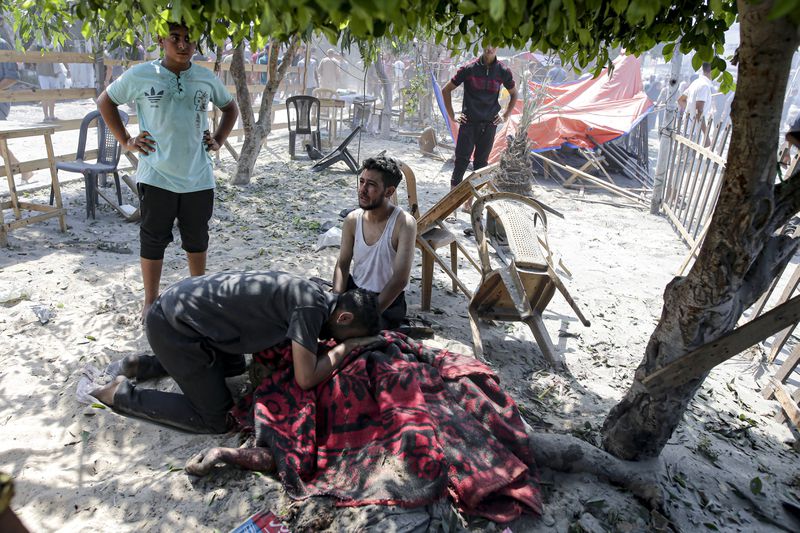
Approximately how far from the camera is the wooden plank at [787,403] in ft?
11.0

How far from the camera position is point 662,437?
2.53m

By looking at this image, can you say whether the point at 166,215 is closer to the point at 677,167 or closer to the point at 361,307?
the point at 361,307

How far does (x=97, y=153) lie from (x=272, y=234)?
257cm

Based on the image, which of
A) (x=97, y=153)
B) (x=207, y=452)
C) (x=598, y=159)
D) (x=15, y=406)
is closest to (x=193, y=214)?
(x=15, y=406)

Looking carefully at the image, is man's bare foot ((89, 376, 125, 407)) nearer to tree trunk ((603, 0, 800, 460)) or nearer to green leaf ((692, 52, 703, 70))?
tree trunk ((603, 0, 800, 460))

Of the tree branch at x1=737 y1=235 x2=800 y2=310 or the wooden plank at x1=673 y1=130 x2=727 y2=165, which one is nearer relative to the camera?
the tree branch at x1=737 y1=235 x2=800 y2=310

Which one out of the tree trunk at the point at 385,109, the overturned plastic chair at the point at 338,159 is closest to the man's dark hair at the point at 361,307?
the overturned plastic chair at the point at 338,159

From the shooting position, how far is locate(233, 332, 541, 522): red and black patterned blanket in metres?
2.36

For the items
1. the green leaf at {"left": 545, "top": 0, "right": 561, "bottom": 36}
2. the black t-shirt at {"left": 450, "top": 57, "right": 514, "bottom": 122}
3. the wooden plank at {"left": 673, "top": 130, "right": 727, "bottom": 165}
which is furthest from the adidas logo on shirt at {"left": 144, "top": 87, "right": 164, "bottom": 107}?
the wooden plank at {"left": 673, "top": 130, "right": 727, "bottom": 165}

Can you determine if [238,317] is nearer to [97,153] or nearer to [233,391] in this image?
[233,391]

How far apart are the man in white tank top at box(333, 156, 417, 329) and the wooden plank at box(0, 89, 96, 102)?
5.76m

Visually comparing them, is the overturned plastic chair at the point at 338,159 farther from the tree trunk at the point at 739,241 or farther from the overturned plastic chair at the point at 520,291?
the tree trunk at the point at 739,241

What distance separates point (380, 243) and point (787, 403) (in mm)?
2837

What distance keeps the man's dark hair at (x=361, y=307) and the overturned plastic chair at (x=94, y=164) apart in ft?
14.8
